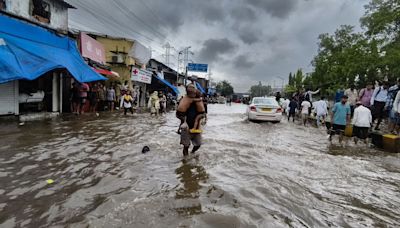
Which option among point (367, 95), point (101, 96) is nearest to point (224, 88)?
point (101, 96)

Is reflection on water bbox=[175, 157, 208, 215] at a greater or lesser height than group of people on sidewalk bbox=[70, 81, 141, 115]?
lesser

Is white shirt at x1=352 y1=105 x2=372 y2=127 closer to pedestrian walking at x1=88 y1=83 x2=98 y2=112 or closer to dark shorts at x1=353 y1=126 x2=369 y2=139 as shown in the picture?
dark shorts at x1=353 y1=126 x2=369 y2=139

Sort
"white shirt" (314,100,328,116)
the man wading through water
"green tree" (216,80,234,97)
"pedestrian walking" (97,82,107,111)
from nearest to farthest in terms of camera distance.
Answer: the man wading through water → "white shirt" (314,100,328,116) → "pedestrian walking" (97,82,107,111) → "green tree" (216,80,234,97)

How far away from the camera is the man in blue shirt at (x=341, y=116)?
27.1 ft

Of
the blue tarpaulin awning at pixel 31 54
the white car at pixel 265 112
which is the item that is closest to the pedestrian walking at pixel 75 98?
the blue tarpaulin awning at pixel 31 54

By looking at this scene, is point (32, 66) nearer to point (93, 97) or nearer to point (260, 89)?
point (93, 97)

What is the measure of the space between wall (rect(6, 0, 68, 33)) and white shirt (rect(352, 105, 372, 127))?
14620 mm

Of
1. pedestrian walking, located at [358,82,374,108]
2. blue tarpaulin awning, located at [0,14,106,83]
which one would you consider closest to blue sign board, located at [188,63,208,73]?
blue tarpaulin awning, located at [0,14,106,83]

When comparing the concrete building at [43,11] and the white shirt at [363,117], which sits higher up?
the concrete building at [43,11]

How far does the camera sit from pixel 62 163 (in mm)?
4738

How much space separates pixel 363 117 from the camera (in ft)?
25.5

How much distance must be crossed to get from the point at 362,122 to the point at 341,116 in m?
0.69

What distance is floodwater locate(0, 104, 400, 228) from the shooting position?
9.39 ft

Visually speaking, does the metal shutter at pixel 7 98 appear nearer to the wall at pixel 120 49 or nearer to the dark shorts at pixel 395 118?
the wall at pixel 120 49
